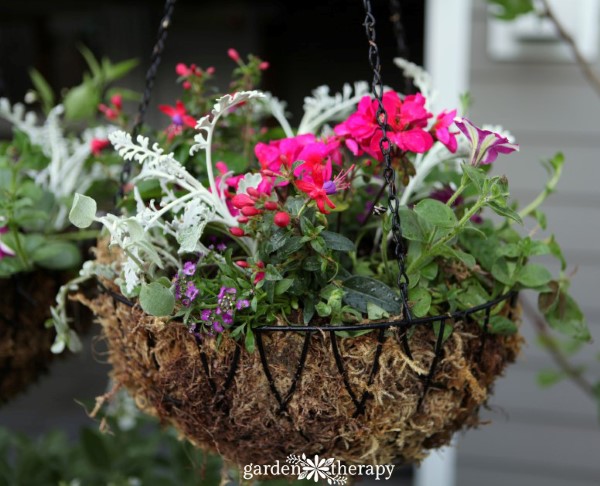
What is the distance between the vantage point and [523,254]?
711 millimetres

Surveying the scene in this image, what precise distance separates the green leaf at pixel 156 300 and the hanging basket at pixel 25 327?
33 centimetres

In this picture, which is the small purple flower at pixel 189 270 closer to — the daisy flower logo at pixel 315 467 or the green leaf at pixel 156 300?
the green leaf at pixel 156 300

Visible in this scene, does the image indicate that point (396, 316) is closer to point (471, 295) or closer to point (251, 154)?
point (471, 295)

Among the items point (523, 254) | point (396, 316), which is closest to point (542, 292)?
point (523, 254)

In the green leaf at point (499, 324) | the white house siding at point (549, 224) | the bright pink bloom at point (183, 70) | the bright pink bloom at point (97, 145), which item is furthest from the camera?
the white house siding at point (549, 224)

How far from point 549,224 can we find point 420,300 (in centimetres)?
124

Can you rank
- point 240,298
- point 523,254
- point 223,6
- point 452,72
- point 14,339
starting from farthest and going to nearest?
point 223,6 < point 452,72 < point 14,339 < point 523,254 < point 240,298

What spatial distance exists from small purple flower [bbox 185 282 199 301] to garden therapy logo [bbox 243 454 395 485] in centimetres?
19

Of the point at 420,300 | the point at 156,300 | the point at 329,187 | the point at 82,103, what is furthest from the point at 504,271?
the point at 82,103

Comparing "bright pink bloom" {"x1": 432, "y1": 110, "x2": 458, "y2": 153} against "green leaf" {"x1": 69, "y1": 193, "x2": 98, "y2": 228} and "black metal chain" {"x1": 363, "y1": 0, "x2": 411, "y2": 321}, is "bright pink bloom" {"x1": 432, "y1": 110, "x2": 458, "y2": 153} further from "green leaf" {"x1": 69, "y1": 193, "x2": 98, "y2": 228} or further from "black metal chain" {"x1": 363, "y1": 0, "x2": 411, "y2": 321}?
"green leaf" {"x1": 69, "y1": 193, "x2": 98, "y2": 228}

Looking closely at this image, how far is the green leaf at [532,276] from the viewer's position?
2.32 feet

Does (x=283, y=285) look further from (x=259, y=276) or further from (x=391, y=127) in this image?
(x=391, y=127)

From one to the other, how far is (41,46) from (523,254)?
3274mm

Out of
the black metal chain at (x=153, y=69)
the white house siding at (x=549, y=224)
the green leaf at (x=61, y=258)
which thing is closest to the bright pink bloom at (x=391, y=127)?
the black metal chain at (x=153, y=69)
